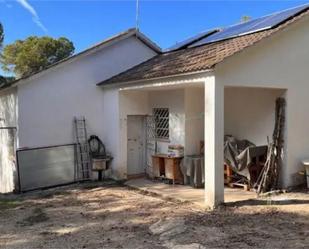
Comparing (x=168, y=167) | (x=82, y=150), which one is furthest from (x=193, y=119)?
(x=82, y=150)

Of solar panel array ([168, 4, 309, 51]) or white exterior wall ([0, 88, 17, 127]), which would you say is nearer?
solar panel array ([168, 4, 309, 51])

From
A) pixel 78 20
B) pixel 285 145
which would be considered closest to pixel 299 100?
pixel 285 145

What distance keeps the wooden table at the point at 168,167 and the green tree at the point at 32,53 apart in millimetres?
21029

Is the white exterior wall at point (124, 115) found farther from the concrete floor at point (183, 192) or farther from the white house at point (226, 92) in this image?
the concrete floor at point (183, 192)

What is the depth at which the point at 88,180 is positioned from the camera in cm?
1387

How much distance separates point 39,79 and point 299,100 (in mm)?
8411

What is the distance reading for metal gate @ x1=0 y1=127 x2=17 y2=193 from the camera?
13470mm

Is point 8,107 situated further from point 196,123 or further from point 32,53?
point 32,53

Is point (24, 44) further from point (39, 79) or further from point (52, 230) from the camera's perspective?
point (52, 230)

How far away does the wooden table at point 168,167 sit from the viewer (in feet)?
41.5

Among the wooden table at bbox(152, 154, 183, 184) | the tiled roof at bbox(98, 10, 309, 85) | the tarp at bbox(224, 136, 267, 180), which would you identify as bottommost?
the wooden table at bbox(152, 154, 183, 184)

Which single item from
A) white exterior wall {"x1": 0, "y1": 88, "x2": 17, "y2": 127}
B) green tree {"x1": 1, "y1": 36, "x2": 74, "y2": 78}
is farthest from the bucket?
green tree {"x1": 1, "y1": 36, "x2": 74, "y2": 78}

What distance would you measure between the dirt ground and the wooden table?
1770 millimetres

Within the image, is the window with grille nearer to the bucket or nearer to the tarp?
the bucket
